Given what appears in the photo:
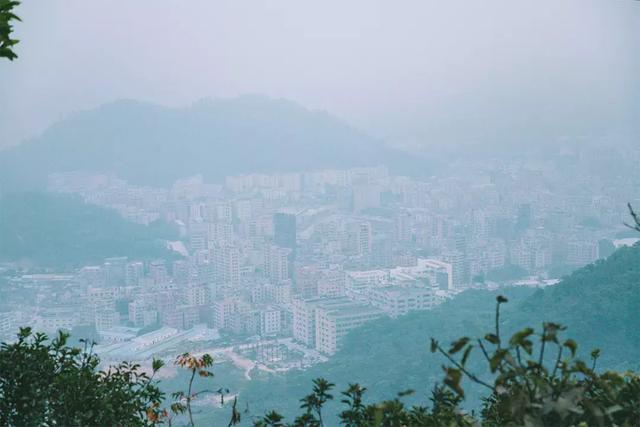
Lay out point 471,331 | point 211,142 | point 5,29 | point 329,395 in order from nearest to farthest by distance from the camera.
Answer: point 5,29 < point 329,395 < point 471,331 < point 211,142

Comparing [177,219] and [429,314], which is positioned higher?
[177,219]

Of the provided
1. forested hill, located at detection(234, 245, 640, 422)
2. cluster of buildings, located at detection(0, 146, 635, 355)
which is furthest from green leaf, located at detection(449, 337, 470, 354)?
cluster of buildings, located at detection(0, 146, 635, 355)

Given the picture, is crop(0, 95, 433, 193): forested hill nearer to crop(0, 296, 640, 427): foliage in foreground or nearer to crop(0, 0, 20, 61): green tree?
crop(0, 296, 640, 427): foliage in foreground

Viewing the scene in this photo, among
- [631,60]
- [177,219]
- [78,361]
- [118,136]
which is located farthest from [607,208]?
[78,361]

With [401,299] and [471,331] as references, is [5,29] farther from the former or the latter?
[401,299]

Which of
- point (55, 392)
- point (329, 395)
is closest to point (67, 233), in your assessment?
point (55, 392)

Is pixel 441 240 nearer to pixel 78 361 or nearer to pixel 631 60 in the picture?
pixel 631 60

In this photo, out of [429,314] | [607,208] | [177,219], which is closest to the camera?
[429,314]
